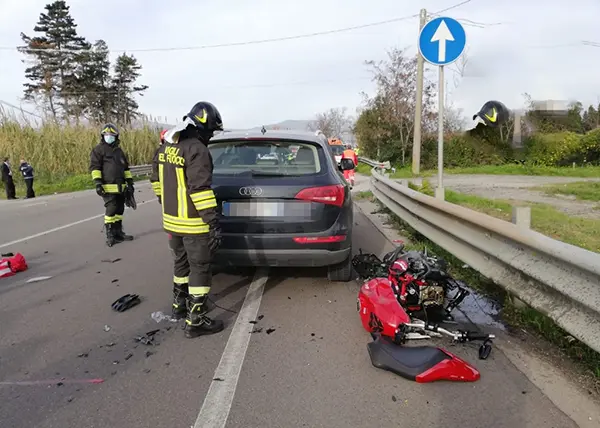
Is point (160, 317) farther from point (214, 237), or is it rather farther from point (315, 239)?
point (315, 239)

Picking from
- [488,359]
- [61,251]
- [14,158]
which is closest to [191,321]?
[488,359]

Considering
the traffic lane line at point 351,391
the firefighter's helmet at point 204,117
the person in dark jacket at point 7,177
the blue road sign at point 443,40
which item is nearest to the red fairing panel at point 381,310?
the traffic lane line at point 351,391

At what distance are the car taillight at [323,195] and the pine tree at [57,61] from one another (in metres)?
46.3

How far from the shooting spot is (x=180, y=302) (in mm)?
4184

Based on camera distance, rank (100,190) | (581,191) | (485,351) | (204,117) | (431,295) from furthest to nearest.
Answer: (581,191), (100,190), (431,295), (204,117), (485,351)

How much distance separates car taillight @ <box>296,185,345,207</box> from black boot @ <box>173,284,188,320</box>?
134cm

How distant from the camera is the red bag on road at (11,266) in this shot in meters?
5.65

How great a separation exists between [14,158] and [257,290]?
21092 millimetres

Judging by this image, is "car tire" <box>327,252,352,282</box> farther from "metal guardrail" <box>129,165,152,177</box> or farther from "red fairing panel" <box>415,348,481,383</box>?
"metal guardrail" <box>129,165,152,177</box>

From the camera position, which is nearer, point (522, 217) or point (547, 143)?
point (547, 143)

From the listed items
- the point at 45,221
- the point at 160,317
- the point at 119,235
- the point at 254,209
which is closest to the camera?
the point at 160,317

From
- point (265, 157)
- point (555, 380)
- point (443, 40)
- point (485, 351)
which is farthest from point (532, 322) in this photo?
point (443, 40)

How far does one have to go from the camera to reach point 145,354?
3.44 metres

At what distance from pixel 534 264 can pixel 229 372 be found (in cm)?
228
